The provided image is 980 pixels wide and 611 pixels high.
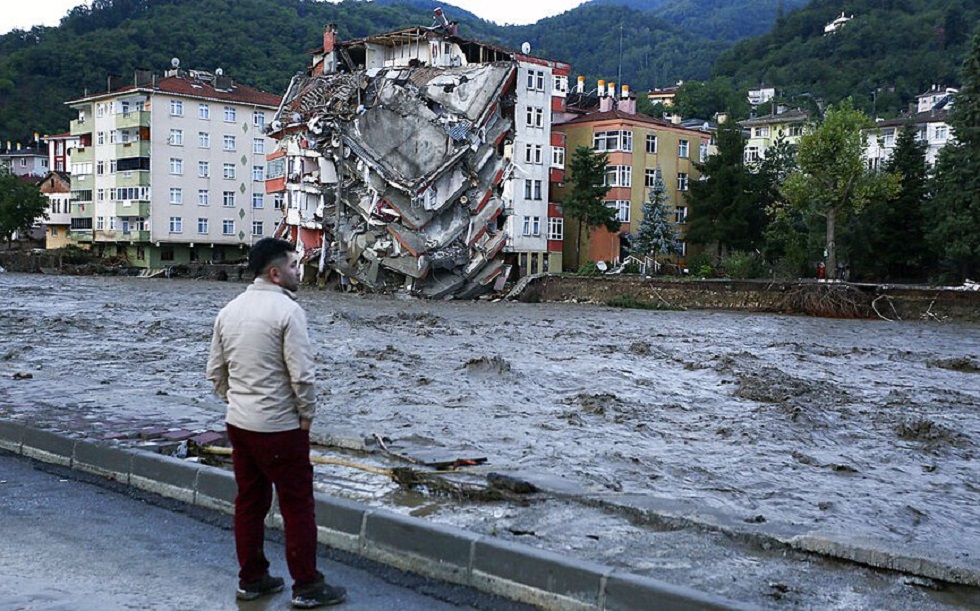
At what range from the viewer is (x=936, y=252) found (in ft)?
188

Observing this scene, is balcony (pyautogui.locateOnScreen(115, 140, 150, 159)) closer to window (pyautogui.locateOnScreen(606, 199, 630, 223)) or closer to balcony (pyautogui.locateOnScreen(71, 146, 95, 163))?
balcony (pyautogui.locateOnScreen(71, 146, 95, 163))

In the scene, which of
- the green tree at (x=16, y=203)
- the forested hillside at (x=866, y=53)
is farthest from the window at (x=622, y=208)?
the forested hillside at (x=866, y=53)

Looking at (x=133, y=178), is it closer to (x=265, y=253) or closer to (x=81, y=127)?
(x=81, y=127)

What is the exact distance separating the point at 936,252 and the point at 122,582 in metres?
58.4

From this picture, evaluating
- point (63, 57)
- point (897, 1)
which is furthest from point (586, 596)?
point (897, 1)

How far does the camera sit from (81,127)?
94.6 meters

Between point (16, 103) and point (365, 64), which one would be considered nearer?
point (365, 64)

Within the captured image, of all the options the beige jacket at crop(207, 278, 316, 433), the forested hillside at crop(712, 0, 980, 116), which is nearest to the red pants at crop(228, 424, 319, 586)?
the beige jacket at crop(207, 278, 316, 433)

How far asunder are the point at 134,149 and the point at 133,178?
8.81 feet

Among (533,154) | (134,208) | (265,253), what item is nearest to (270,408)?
(265,253)

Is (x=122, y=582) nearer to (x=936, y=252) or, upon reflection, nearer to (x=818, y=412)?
(x=818, y=412)

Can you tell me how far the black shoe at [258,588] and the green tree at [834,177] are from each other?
53.4m

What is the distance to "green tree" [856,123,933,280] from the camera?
60031 millimetres

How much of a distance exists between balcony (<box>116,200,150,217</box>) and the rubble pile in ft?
82.8
